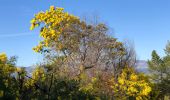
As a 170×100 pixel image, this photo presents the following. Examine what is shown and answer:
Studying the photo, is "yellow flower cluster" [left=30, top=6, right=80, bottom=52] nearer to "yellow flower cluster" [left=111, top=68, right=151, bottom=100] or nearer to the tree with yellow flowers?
the tree with yellow flowers

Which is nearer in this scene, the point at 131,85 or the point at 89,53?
the point at 131,85

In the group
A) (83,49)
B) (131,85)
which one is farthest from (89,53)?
(131,85)

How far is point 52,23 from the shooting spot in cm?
4241

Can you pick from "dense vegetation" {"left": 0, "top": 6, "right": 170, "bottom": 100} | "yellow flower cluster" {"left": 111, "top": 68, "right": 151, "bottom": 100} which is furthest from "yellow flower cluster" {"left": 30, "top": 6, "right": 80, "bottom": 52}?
"yellow flower cluster" {"left": 111, "top": 68, "right": 151, "bottom": 100}

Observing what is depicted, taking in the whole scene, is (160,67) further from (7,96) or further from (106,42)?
(7,96)

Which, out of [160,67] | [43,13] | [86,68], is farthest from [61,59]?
[160,67]

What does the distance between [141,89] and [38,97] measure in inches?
1171

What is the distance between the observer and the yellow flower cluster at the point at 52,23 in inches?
1641

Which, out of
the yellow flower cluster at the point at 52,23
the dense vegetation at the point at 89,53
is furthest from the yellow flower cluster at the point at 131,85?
the yellow flower cluster at the point at 52,23

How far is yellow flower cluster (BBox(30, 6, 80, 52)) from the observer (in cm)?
4169

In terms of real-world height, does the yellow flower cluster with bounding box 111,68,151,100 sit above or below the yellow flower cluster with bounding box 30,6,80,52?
below

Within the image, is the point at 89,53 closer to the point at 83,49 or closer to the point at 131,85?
the point at 83,49

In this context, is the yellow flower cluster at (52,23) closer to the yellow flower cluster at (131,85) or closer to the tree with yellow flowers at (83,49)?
the tree with yellow flowers at (83,49)

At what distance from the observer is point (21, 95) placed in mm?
7594
